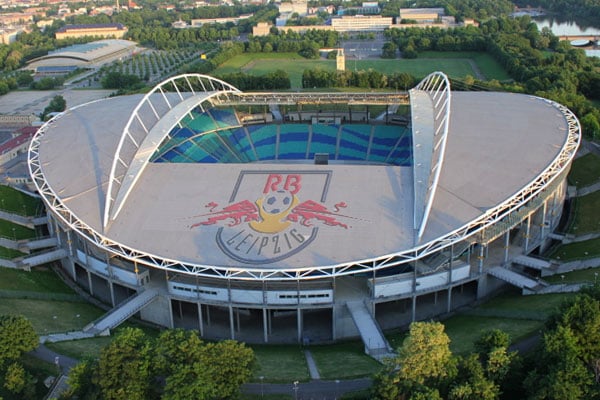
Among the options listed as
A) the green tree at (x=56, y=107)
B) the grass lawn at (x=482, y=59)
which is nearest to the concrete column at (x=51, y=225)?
the green tree at (x=56, y=107)

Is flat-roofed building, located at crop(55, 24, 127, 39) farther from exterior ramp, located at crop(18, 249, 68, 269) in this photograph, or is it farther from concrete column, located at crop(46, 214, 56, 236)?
exterior ramp, located at crop(18, 249, 68, 269)

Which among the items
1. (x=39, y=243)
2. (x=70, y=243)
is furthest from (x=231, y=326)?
(x=39, y=243)

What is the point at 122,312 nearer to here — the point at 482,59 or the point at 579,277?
the point at 579,277

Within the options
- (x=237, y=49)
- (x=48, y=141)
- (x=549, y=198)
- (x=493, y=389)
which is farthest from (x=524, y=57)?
(x=493, y=389)

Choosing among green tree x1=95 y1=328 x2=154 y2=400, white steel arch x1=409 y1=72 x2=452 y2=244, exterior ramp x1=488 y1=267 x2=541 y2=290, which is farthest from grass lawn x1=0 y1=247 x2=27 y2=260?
exterior ramp x1=488 y1=267 x2=541 y2=290

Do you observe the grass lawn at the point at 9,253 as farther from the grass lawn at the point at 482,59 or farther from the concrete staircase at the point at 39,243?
the grass lawn at the point at 482,59
